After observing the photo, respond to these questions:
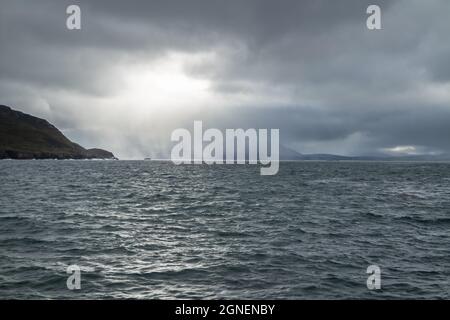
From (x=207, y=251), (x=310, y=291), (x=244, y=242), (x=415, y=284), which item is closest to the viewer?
(x=310, y=291)

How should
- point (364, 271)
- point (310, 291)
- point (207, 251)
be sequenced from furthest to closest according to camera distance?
point (207, 251) → point (364, 271) → point (310, 291)

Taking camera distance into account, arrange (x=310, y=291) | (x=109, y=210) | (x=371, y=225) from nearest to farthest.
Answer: (x=310, y=291)
(x=371, y=225)
(x=109, y=210)

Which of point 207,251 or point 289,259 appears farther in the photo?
point 207,251

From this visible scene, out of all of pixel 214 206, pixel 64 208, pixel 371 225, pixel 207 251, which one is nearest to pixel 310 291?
pixel 207 251

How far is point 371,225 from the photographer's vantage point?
3256 centimetres

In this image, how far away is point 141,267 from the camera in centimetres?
1962

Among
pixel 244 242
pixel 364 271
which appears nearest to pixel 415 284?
pixel 364 271

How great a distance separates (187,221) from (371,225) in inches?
668

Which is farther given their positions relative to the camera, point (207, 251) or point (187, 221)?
point (187, 221)

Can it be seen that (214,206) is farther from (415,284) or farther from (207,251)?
(415,284)

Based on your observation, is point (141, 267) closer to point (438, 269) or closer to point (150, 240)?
point (150, 240)

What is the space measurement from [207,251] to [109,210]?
21415mm

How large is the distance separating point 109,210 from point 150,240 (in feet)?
54.6

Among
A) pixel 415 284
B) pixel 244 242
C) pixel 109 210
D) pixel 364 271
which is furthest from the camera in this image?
pixel 109 210
